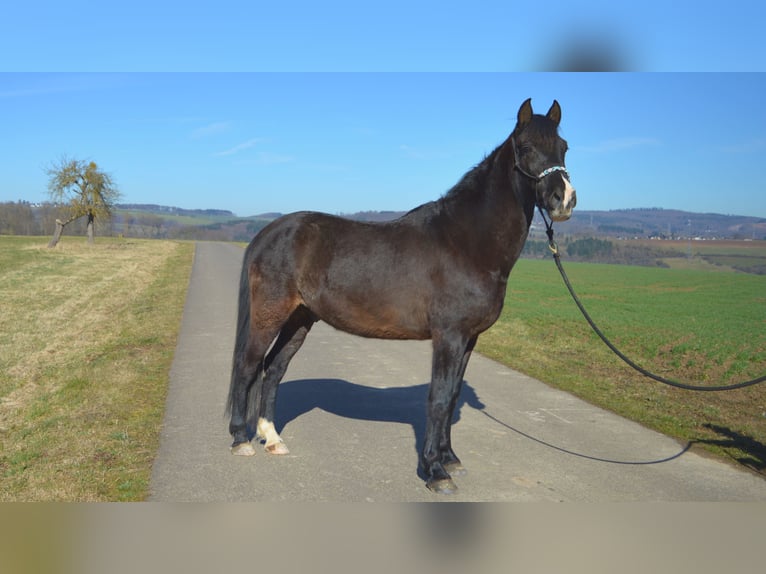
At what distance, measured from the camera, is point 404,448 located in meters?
5.55

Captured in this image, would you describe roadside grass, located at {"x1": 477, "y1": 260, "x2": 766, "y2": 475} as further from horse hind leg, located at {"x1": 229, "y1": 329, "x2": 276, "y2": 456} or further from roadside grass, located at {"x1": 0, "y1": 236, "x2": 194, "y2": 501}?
roadside grass, located at {"x1": 0, "y1": 236, "x2": 194, "y2": 501}

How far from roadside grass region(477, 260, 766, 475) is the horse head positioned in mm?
3069

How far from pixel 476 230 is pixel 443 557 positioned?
269 centimetres

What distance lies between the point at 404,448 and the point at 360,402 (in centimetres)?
169

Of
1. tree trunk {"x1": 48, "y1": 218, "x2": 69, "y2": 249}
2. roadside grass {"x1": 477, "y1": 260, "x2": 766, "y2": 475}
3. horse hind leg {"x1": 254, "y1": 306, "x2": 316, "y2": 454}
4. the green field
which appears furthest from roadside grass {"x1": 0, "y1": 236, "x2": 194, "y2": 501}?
tree trunk {"x1": 48, "y1": 218, "x2": 69, "y2": 249}

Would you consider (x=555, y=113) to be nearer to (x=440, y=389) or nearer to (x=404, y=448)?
(x=440, y=389)

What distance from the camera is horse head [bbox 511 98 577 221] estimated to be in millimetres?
4324

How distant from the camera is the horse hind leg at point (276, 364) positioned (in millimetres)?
5551

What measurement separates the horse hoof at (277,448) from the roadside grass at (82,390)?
3.21 feet

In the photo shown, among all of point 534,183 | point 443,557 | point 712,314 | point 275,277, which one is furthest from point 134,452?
point 712,314

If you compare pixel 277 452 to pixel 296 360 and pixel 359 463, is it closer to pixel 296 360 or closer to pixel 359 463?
pixel 359 463

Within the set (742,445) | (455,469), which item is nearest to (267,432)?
(455,469)

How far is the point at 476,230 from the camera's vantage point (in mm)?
4855

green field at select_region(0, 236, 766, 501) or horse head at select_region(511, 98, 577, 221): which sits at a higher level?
horse head at select_region(511, 98, 577, 221)
